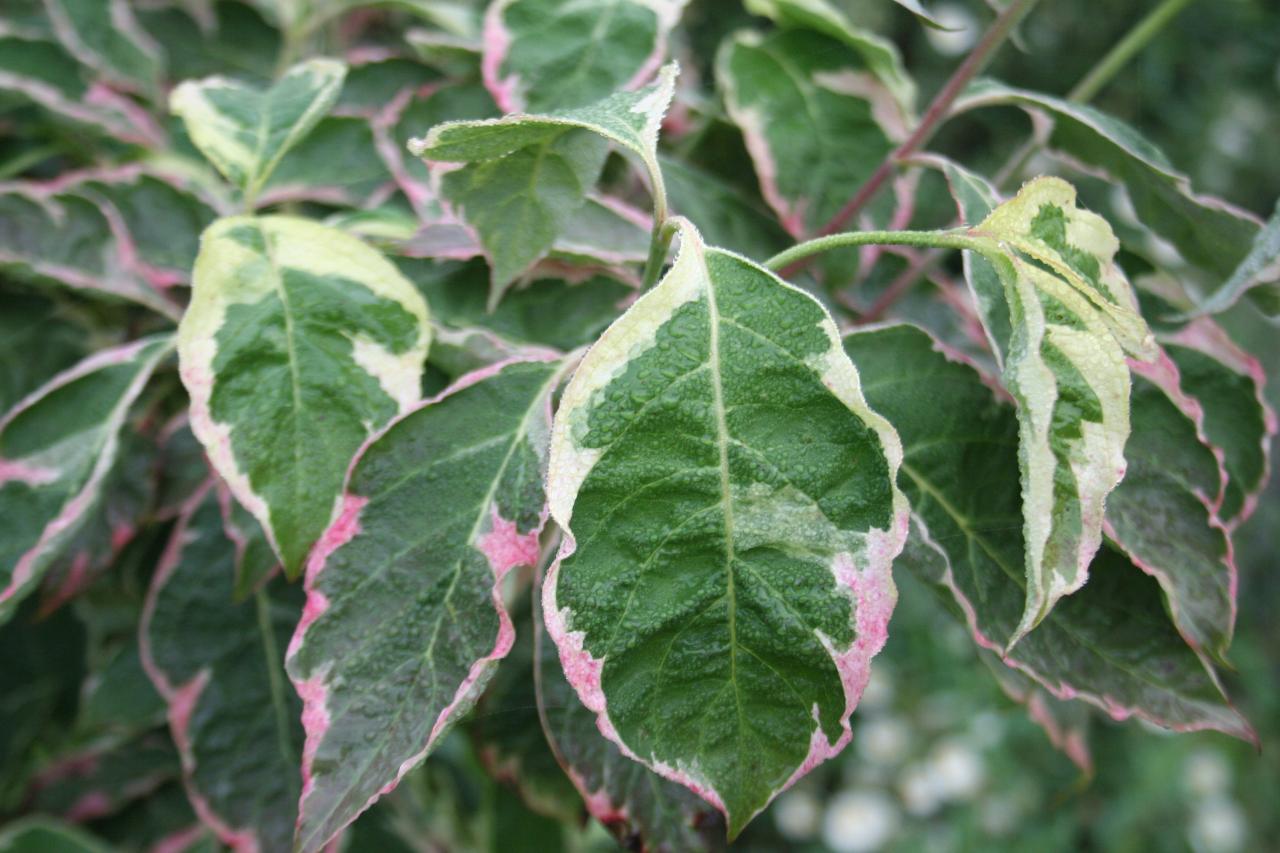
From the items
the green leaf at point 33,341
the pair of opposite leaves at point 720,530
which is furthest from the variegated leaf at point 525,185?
the green leaf at point 33,341

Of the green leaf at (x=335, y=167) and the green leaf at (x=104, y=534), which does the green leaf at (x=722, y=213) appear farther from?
the green leaf at (x=104, y=534)

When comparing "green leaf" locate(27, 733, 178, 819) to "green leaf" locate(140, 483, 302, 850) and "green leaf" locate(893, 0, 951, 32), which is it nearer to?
"green leaf" locate(140, 483, 302, 850)

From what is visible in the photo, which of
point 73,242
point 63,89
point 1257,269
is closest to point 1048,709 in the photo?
point 1257,269

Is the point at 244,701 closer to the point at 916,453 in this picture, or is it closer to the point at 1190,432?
the point at 916,453

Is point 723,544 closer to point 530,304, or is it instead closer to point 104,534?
point 530,304

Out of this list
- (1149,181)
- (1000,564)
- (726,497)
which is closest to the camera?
(726,497)

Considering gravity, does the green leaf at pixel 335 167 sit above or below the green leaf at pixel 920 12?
below
